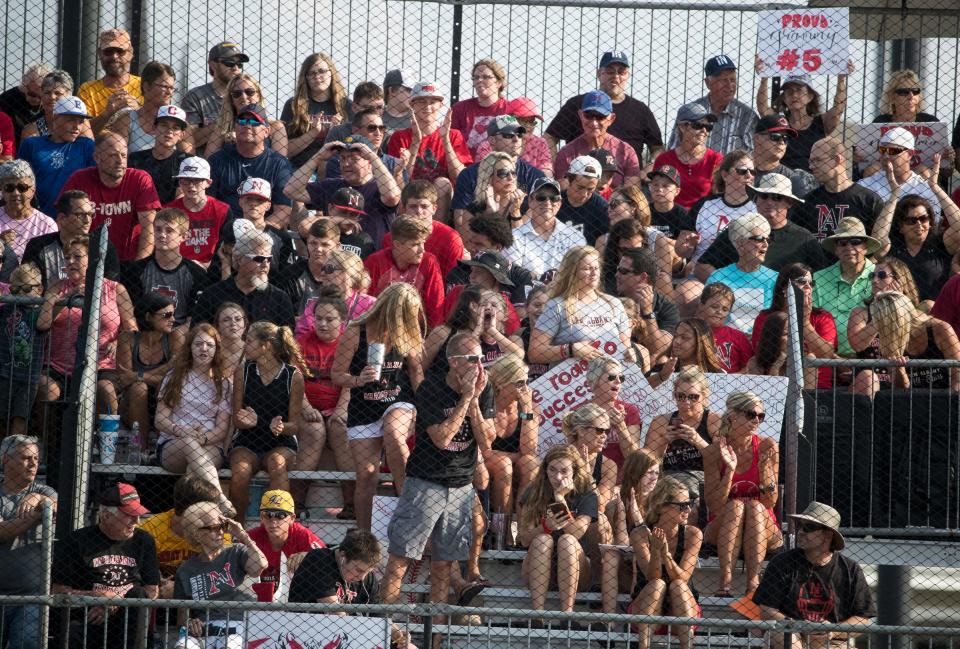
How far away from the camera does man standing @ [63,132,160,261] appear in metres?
11.3

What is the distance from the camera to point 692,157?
41.8ft

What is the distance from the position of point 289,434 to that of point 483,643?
1.65 m

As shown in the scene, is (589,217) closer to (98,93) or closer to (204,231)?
(204,231)

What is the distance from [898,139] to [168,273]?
478 centimetres

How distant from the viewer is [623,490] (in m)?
9.67

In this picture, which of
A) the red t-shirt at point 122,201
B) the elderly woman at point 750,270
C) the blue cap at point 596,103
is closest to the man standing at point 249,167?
the red t-shirt at point 122,201

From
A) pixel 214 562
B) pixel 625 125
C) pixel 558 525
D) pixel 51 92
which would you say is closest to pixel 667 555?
pixel 558 525

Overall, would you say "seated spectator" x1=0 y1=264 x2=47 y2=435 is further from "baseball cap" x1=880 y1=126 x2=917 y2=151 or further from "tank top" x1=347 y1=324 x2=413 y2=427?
"baseball cap" x1=880 y1=126 x2=917 y2=151

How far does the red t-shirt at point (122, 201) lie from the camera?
447 inches

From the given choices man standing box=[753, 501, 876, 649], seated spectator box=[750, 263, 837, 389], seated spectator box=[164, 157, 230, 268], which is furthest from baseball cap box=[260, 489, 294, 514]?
seated spectator box=[750, 263, 837, 389]

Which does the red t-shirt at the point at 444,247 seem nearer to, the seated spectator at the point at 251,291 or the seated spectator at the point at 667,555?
the seated spectator at the point at 251,291

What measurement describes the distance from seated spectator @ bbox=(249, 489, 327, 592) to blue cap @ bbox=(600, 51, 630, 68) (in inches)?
195

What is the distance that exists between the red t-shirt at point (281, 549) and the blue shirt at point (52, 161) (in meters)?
3.85

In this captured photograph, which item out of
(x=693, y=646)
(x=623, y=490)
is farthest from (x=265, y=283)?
(x=693, y=646)
